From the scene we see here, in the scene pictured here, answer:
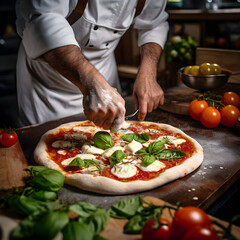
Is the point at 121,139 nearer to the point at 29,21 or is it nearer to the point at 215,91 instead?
the point at 29,21

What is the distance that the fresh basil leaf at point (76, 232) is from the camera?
35.1 inches

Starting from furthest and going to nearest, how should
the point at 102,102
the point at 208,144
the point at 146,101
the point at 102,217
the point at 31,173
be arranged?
the point at 146,101 → the point at 208,144 → the point at 102,102 → the point at 31,173 → the point at 102,217

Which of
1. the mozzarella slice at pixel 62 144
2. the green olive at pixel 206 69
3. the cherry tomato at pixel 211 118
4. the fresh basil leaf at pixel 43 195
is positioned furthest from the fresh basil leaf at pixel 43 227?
the green olive at pixel 206 69

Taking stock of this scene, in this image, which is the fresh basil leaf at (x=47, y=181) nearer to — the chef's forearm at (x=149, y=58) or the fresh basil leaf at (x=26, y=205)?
the fresh basil leaf at (x=26, y=205)

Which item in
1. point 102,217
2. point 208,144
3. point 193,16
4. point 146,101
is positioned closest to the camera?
point 102,217

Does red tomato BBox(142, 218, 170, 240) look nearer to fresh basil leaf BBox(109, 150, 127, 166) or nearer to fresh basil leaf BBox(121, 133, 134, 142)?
fresh basil leaf BBox(109, 150, 127, 166)

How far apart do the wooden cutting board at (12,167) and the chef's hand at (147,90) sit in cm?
83

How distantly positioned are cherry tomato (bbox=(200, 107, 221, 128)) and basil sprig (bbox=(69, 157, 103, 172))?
879mm

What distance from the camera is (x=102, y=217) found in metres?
1.05

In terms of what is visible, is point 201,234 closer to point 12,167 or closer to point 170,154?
point 170,154

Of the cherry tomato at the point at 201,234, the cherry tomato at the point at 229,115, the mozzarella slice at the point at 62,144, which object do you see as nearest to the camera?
the cherry tomato at the point at 201,234

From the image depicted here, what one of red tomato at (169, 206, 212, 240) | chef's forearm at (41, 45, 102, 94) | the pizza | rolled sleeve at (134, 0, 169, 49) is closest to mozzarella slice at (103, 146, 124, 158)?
the pizza

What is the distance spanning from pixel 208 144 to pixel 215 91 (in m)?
0.89

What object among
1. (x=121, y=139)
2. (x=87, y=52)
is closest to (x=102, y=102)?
(x=121, y=139)
